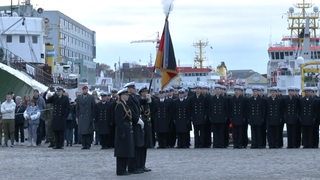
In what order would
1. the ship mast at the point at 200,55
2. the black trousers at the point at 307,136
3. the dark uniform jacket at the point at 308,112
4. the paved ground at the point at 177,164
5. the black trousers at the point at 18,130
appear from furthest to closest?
the ship mast at the point at 200,55 → the black trousers at the point at 18,130 → the black trousers at the point at 307,136 → the dark uniform jacket at the point at 308,112 → the paved ground at the point at 177,164

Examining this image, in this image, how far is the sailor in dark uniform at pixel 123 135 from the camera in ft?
44.4

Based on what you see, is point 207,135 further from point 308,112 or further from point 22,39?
point 22,39

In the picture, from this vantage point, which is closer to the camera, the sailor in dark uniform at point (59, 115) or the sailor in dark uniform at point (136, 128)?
the sailor in dark uniform at point (136, 128)

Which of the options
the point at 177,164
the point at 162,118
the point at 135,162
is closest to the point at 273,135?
the point at 162,118

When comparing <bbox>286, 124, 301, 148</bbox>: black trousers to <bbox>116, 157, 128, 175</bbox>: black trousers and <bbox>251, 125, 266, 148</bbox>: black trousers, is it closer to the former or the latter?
<bbox>251, 125, 266, 148</bbox>: black trousers

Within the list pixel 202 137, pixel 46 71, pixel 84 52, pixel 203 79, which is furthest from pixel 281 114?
pixel 84 52

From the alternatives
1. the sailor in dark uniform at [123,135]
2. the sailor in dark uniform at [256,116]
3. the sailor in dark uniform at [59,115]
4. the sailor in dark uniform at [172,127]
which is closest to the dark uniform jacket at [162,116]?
the sailor in dark uniform at [172,127]

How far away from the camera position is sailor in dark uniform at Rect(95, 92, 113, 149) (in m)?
21.2

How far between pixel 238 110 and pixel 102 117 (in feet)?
12.6

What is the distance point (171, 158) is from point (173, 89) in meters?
5.23

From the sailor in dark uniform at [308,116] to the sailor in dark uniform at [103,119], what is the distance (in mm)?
5324

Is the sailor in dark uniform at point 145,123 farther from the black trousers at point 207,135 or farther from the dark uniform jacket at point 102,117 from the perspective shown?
the black trousers at point 207,135

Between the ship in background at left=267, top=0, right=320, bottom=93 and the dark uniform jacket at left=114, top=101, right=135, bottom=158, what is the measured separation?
4121 cm

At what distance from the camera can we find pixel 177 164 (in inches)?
610
